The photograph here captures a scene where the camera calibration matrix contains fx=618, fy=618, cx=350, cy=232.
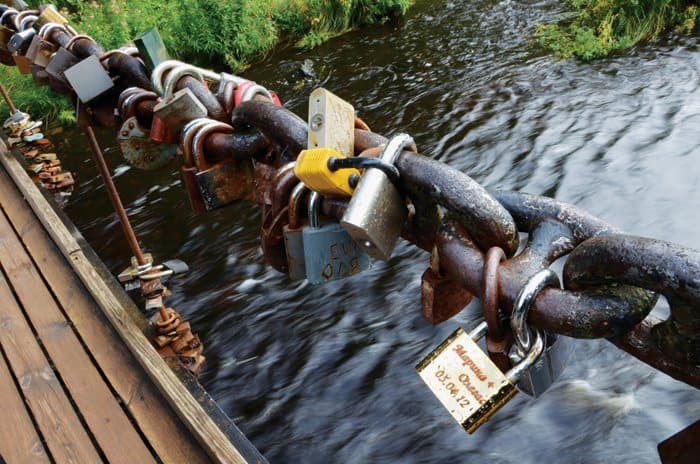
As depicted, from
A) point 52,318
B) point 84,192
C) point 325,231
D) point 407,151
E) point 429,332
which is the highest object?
point 407,151

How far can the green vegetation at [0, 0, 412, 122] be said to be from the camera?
1196 centimetres

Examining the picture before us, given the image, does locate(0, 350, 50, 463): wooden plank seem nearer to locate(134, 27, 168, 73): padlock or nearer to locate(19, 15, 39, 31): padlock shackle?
locate(134, 27, 168, 73): padlock

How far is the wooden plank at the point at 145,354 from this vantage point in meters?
1.86

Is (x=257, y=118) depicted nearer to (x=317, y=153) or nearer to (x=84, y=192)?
(x=317, y=153)

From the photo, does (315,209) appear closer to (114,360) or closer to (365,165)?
(365,165)

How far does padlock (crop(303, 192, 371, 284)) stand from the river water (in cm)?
241

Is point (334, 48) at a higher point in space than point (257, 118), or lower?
lower

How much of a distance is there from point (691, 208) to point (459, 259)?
4.89m

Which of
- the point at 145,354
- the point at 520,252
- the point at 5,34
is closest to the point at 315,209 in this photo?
the point at 520,252

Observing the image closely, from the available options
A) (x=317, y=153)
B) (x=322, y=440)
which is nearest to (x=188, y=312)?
(x=322, y=440)

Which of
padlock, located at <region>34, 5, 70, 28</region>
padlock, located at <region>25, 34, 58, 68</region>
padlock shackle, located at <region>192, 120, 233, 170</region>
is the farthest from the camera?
padlock, located at <region>34, 5, 70, 28</region>

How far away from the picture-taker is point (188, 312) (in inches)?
201

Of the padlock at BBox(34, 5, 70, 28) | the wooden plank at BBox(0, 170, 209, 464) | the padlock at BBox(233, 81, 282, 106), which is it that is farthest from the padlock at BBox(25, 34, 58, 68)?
the padlock at BBox(233, 81, 282, 106)

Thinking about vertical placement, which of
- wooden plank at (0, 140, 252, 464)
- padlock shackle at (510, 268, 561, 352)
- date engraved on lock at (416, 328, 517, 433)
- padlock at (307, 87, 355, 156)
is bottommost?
wooden plank at (0, 140, 252, 464)
